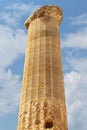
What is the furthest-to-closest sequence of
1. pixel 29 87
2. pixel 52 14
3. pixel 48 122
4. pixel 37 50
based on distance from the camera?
pixel 52 14 → pixel 37 50 → pixel 29 87 → pixel 48 122

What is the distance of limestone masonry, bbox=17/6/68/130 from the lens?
16359 millimetres

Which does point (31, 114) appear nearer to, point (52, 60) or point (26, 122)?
point (26, 122)

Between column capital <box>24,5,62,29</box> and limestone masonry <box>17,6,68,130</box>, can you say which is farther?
column capital <box>24,5,62,29</box>

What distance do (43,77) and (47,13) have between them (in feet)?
17.5

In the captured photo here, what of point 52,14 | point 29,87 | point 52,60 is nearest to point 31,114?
point 29,87

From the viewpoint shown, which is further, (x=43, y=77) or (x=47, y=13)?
(x=47, y=13)

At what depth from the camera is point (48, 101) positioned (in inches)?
655

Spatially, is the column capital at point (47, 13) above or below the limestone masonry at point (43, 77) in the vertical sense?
above

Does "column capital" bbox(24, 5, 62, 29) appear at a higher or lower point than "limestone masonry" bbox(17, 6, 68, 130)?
higher

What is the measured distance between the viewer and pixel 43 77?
17500 millimetres

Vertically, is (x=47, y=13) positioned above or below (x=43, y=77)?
above

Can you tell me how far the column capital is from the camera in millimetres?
20469

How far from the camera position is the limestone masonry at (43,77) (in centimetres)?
1636

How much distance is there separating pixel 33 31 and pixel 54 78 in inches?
162
